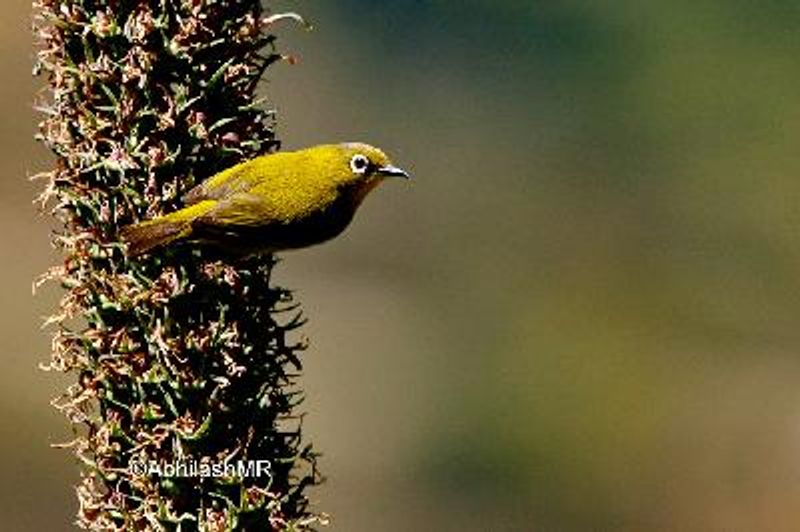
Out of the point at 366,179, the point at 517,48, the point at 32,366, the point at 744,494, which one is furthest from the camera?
the point at 517,48

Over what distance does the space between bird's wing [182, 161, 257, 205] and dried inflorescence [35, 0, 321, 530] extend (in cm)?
2

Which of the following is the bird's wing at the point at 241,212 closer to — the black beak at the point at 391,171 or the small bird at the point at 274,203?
the small bird at the point at 274,203

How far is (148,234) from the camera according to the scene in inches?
192

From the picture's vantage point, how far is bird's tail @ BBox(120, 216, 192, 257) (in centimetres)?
488

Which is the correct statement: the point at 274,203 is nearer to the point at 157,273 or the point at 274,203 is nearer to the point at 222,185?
the point at 222,185

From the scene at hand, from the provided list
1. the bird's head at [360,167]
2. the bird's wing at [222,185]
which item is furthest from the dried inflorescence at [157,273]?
the bird's head at [360,167]

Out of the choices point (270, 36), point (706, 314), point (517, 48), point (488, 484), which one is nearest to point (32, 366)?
point (488, 484)

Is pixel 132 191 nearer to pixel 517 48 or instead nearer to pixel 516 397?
pixel 516 397

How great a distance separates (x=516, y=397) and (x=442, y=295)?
168 centimetres

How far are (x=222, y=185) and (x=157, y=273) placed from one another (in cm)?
30

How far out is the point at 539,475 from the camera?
18875 millimetres

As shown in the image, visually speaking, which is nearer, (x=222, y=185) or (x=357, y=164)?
(x=222, y=185)

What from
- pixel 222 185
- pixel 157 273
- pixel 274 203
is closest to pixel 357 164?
pixel 274 203

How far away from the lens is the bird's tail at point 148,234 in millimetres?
4879
